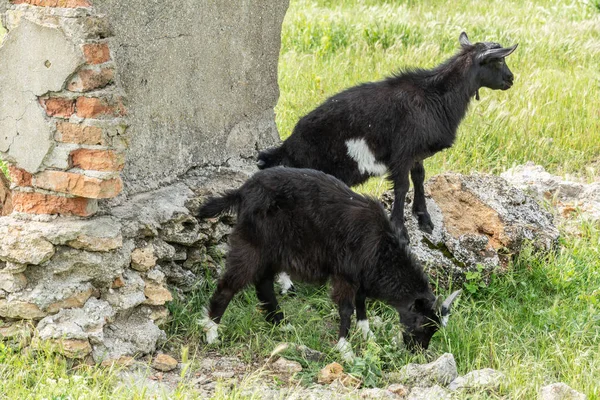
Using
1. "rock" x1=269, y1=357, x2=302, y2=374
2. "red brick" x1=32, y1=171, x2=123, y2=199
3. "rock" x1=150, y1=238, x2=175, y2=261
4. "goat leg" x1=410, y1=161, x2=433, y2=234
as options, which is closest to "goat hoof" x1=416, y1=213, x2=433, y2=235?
"goat leg" x1=410, y1=161, x2=433, y2=234

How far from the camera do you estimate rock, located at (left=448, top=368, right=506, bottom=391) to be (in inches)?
195

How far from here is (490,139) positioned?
9.65m

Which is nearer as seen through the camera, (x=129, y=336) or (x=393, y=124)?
(x=129, y=336)

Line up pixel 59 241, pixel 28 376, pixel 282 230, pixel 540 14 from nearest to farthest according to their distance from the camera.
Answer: pixel 28 376 < pixel 59 241 < pixel 282 230 < pixel 540 14

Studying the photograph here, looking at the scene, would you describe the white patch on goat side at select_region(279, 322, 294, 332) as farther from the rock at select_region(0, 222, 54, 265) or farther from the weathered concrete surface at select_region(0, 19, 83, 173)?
the weathered concrete surface at select_region(0, 19, 83, 173)

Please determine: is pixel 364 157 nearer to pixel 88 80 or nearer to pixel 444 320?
pixel 444 320

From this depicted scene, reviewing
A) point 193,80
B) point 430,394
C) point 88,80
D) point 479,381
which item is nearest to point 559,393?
point 479,381

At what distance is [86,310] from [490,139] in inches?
228

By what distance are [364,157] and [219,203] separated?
4.40 ft

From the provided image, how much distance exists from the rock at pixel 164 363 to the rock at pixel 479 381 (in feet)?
5.43

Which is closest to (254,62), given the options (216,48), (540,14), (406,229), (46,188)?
(216,48)

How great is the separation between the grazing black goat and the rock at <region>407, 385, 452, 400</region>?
0.65 m

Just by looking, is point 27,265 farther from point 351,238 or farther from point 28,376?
point 351,238

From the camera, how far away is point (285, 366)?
5.30 metres
